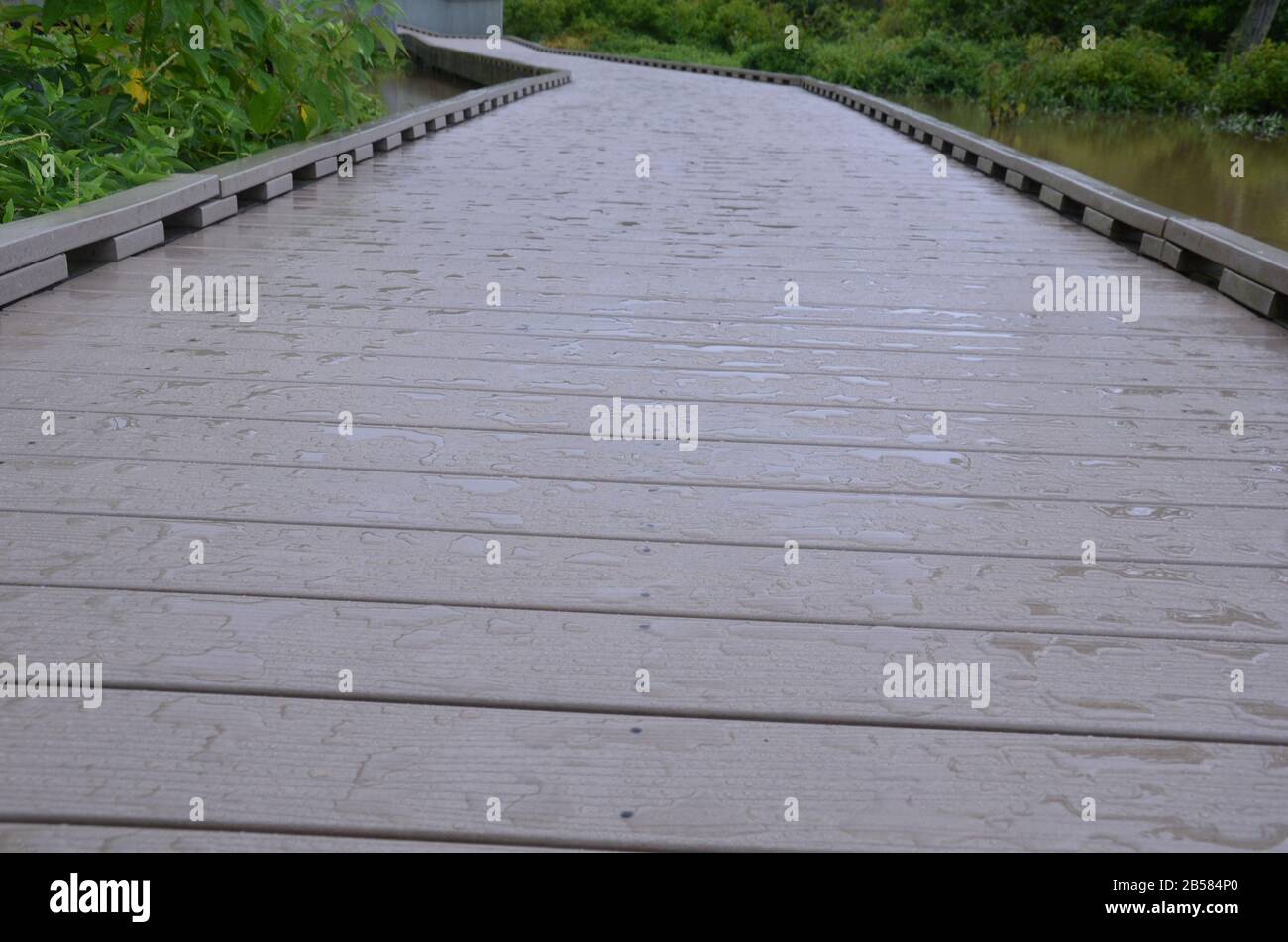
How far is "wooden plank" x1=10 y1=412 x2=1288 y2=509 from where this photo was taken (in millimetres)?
1889

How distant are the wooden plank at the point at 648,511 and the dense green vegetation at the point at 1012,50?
1502cm

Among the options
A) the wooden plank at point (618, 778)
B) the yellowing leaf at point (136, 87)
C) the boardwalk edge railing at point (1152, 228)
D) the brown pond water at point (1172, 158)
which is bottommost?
the brown pond water at point (1172, 158)

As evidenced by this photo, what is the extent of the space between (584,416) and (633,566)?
2.05 ft

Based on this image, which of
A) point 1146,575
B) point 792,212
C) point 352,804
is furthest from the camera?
point 792,212

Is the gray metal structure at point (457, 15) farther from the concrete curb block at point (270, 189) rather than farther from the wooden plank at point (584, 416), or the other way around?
the wooden plank at point (584, 416)

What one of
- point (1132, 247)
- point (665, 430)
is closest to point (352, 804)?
point (665, 430)

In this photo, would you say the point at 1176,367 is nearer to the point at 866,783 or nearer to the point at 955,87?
the point at 866,783

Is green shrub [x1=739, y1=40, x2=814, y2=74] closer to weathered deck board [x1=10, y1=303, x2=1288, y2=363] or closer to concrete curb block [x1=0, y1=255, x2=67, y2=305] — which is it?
weathered deck board [x1=10, y1=303, x2=1288, y2=363]

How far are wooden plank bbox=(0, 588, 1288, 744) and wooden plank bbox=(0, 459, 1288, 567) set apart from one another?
256 millimetres

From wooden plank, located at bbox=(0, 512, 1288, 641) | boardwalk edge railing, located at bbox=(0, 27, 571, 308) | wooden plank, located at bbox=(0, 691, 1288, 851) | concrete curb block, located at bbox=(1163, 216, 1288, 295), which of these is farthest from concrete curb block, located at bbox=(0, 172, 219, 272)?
concrete curb block, located at bbox=(1163, 216, 1288, 295)

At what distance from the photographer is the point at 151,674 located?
1286mm

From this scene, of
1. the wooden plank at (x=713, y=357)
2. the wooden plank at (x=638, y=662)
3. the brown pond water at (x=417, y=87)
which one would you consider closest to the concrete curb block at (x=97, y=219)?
the wooden plank at (x=713, y=357)

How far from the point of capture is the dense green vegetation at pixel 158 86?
3695 millimetres

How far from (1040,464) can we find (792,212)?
2870mm
